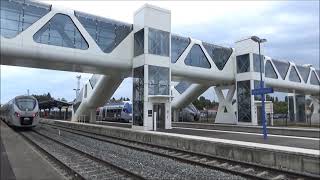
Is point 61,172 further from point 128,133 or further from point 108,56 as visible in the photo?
point 108,56

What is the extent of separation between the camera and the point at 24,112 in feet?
103

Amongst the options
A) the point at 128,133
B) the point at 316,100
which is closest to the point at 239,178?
the point at 128,133

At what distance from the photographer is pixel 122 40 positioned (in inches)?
1211

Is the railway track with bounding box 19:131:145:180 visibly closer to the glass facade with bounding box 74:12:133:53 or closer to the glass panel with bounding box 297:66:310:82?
the glass facade with bounding box 74:12:133:53

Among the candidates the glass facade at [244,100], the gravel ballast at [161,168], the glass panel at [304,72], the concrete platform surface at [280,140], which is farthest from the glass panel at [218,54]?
the gravel ballast at [161,168]

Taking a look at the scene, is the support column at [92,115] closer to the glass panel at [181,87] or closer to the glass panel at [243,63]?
the glass panel at [181,87]

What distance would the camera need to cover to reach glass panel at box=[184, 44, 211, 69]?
36438 mm

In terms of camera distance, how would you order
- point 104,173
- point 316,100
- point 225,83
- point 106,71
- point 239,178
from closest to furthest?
point 239,178, point 104,173, point 106,71, point 225,83, point 316,100

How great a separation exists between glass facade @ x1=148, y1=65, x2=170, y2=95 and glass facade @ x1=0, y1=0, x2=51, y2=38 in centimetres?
981

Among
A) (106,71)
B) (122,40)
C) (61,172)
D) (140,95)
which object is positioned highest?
(122,40)

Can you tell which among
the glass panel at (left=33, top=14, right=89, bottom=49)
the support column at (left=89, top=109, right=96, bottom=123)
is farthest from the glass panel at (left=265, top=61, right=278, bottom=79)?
the glass panel at (left=33, top=14, right=89, bottom=49)

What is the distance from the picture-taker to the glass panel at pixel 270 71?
150 feet

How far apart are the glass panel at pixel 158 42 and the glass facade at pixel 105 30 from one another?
8.97 ft

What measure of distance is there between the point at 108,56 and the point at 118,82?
28.3 feet
